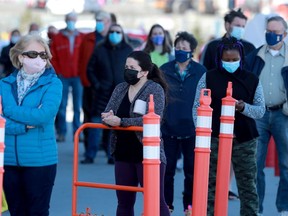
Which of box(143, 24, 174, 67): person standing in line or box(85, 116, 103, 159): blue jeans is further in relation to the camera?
box(85, 116, 103, 159): blue jeans

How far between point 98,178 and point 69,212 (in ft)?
9.35

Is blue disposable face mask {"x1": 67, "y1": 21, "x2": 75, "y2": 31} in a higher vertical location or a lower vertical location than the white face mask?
higher

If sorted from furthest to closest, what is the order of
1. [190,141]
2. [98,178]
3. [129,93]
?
[98,178], [190,141], [129,93]

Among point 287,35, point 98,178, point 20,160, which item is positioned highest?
point 287,35

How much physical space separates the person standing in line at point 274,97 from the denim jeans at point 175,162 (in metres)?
0.72

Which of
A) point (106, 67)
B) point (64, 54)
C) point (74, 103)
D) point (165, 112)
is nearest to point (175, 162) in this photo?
point (165, 112)

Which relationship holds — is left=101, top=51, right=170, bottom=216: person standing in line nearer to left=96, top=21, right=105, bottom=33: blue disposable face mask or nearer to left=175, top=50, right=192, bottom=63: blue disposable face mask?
left=175, top=50, right=192, bottom=63: blue disposable face mask

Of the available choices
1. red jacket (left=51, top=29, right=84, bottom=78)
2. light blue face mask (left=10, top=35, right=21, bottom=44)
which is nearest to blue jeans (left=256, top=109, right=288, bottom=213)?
red jacket (left=51, top=29, right=84, bottom=78)

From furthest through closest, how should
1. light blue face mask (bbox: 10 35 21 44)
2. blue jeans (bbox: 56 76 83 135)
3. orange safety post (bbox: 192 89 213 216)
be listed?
light blue face mask (bbox: 10 35 21 44) → blue jeans (bbox: 56 76 83 135) → orange safety post (bbox: 192 89 213 216)

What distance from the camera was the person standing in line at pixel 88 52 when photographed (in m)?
17.6

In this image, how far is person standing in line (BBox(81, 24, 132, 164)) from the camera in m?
16.3

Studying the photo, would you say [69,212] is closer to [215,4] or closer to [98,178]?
[98,178]

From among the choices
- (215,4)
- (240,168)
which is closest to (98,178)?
(240,168)

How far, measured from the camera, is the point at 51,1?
5309cm
